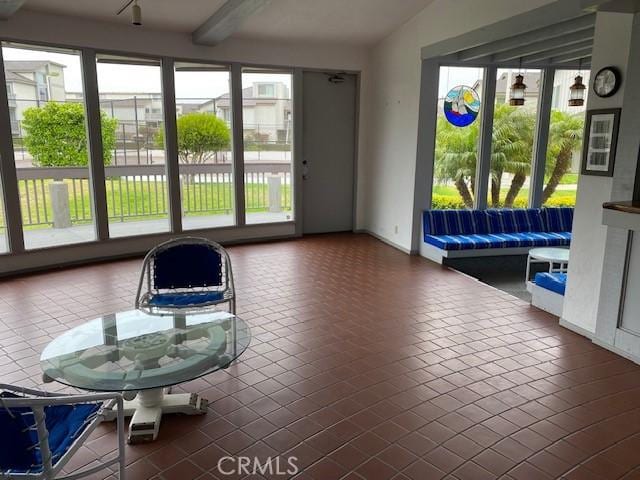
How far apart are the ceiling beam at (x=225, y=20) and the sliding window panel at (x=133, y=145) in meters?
0.70

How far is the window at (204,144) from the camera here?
21.0 ft

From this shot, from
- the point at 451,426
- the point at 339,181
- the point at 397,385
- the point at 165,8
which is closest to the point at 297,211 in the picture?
the point at 339,181

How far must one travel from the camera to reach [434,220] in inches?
246

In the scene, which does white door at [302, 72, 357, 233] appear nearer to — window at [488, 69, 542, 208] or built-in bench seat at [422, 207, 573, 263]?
built-in bench seat at [422, 207, 573, 263]

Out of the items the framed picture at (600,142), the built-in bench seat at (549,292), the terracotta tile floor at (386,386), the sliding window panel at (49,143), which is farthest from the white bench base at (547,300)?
the sliding window panel at (49,143)

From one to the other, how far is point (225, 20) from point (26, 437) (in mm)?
4786

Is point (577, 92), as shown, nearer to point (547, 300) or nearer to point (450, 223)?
point (450, 223)


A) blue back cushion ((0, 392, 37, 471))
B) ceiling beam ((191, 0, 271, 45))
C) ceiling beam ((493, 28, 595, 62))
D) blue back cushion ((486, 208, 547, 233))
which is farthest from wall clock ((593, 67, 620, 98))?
blue back cushion ((0, 392, 37, 471))

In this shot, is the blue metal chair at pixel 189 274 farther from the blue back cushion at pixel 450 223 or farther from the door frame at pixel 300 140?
the door frame at pixel 300 140

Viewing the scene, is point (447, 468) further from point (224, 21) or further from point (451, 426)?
point (224, 21)

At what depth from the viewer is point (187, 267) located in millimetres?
3492

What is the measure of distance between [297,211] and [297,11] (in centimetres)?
270

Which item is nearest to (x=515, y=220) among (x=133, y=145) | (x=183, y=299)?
(x=183, y=299)

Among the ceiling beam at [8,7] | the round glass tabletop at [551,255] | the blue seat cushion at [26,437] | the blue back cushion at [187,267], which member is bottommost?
the round glass tabletop at [551,255]
